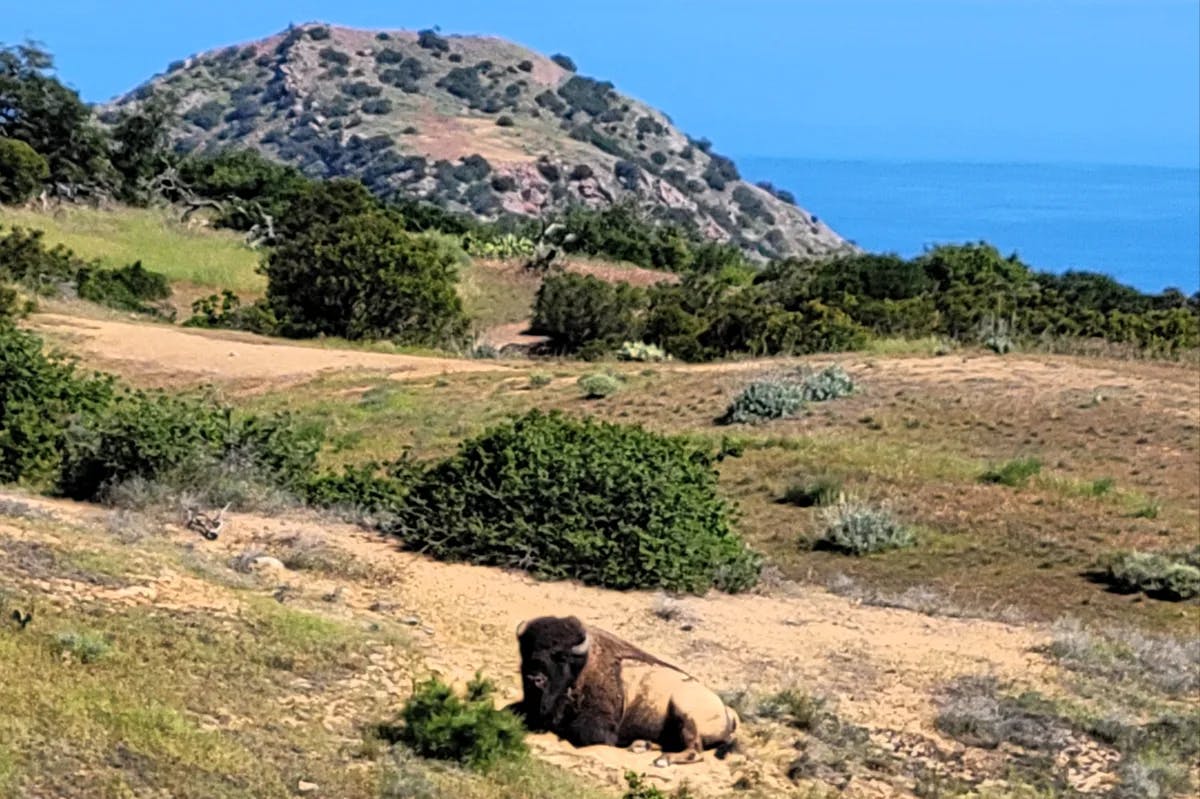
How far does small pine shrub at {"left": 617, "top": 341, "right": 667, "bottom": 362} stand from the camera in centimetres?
2633

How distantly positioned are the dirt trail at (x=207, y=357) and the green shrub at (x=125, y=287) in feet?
10.9

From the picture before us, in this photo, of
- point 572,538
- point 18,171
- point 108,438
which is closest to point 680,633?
point 572,538

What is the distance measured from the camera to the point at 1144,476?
16500 millimetres

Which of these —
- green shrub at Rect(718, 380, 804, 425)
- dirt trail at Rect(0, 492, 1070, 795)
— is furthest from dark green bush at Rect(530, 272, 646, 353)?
dirt trail at Rect(0, 492, 1070, 795)

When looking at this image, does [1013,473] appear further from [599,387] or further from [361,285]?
[361,285]

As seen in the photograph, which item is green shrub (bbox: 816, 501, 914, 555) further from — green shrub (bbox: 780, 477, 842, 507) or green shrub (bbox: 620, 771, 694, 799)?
green shrub (bbox: 620, 771, 694, 799)

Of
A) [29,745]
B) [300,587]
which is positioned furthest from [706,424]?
[29,745]

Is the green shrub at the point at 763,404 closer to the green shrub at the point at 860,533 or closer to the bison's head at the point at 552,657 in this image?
the green shrub at the point at 860,533

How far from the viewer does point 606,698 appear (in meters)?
6.39

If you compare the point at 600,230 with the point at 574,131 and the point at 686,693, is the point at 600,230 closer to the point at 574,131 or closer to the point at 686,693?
the point at 686,693

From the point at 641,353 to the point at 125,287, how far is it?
10.4 m

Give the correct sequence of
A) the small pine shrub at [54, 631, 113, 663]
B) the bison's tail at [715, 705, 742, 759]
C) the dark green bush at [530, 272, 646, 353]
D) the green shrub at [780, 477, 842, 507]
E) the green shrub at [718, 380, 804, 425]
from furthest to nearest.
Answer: the dark green bush at [530, 272, 646, 353] → the green shrub at [718, 380, 804, 425] → the green shrub at [780, 477, 842, 507] → the bison's tail at [715, 705, 742, 759] → the small pine shrub at [54, 631, 113, 663]

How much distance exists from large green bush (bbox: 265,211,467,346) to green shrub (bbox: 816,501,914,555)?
48.5 feet

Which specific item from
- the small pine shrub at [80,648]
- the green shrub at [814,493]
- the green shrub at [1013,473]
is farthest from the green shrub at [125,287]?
the small pine shrub at [80,648]
